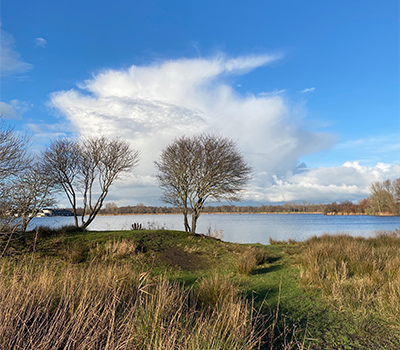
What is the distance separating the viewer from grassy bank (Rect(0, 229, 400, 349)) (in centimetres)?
354

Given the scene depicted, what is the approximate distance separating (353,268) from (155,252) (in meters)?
6.62

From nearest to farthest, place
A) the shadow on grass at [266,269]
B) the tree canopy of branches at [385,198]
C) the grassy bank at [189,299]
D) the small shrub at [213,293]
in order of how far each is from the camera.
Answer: the grassy bank at [189,299] → the small shrub at [213,293] → the shadow on grass at [266,269] → the tree canopy of branches at [385,198]

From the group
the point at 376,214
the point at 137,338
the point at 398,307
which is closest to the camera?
the point at 137,338

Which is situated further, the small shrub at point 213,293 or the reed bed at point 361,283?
the reed bed at point 361,283

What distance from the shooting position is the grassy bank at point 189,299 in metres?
3.54

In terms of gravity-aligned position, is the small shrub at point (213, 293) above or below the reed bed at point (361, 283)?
above

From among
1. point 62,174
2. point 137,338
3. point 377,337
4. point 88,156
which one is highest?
point 88,156

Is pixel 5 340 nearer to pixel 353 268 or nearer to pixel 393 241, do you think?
pixel 353 268

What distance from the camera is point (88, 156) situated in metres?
20.5

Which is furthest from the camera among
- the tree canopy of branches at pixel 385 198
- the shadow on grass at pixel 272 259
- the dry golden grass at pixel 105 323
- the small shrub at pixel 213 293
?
the tree canopy of branches at pixel 385 198

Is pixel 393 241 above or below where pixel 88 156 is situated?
below

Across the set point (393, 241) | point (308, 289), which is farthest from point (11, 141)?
point (393, 241)

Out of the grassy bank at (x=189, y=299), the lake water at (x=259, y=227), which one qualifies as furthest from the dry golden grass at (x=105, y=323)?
the lake water at (x=259, y=227)

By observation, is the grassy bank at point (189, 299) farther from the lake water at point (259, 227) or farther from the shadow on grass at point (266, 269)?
the lake water at point (259, 227)
